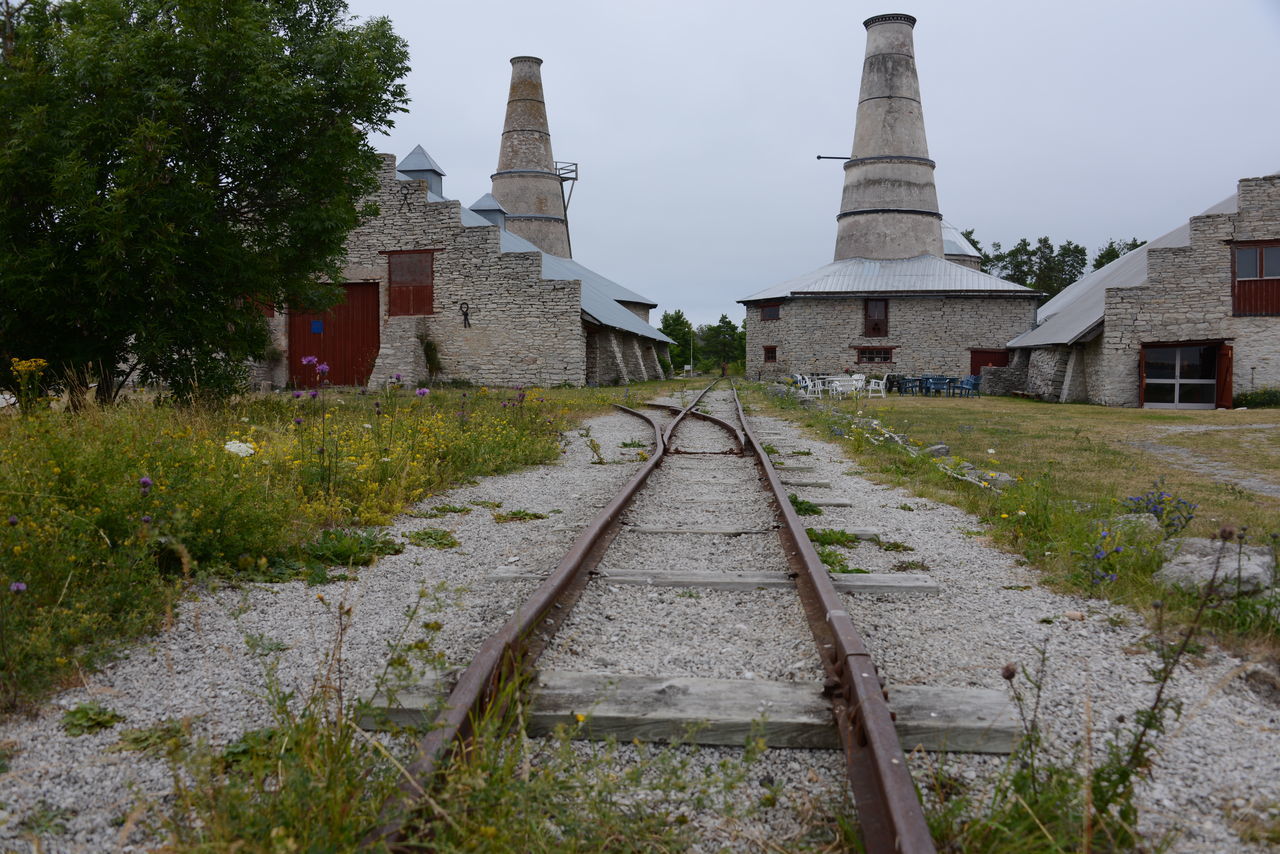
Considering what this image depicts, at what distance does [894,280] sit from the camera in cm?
3816

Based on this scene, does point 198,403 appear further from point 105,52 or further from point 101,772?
point 101,772

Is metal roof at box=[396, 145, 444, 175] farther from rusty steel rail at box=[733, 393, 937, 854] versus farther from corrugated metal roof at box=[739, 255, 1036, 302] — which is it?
rusty steel rail at box=[733, 393, 937, 854]

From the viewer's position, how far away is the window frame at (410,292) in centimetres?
2756

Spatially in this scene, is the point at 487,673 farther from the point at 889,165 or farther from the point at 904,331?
the point at 889,165

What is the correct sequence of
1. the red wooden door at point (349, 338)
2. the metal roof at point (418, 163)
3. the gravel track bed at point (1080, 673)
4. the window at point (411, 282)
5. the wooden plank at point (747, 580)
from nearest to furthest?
the gravel track bed at point (1080, 673), the wooden plank at point (747, 580), the window at point (411, 282), the red wooden door at point (349, 338), the metal roof at point (418, 163)

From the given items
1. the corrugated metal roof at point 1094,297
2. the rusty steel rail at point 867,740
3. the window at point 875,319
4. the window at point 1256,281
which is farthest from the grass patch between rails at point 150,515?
the window at point 875,319

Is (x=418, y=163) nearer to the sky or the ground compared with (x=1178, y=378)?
nearer to the sky

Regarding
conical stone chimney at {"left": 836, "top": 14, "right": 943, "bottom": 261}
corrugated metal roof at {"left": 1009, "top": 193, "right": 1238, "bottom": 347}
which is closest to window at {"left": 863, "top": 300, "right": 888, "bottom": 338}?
conical stone chimney at {"left": 836, "top": 14, "right": 943, "bottom": 261}

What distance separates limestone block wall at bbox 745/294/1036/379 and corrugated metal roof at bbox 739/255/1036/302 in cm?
45

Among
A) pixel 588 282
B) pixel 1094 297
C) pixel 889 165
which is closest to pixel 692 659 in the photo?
pixel 1094 297

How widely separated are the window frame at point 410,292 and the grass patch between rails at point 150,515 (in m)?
19.8

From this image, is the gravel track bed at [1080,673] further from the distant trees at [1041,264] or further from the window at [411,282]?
the distant trees at [1041,264]

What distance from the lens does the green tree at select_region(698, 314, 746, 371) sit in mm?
72062

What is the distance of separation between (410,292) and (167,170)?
1714 cm
